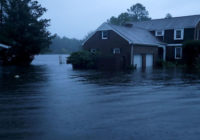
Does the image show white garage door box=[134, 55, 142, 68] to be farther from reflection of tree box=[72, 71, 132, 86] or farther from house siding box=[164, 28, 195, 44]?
reflection of tree box=[72, 71, 132, 86]

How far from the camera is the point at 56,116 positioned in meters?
5.70

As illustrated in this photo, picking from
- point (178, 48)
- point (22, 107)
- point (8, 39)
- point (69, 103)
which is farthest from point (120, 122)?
point (8, 39)

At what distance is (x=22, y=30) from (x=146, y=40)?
1854cm

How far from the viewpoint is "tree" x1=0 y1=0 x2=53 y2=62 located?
1203 inches

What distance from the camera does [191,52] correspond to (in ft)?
84.7

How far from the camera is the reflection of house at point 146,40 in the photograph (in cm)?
2361

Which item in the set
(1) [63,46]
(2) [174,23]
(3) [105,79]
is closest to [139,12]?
(2) [174,23]

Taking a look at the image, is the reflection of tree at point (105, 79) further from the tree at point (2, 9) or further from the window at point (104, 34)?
the tree at point (2, 9)

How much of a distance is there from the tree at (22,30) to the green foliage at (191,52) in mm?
20869

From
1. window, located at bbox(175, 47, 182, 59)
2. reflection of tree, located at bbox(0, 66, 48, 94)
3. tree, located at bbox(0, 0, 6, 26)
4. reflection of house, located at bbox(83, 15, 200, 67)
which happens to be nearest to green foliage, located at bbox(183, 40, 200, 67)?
window, located at bbox(175, 47, 182, 59)

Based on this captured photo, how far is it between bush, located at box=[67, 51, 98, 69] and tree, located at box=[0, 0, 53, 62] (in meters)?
10.4

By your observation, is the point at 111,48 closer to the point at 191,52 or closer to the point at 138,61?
the point at 138,61

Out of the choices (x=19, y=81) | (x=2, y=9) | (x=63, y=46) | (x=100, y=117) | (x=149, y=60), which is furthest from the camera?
(x=63, y=46)

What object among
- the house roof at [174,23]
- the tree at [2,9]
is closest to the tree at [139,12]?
the house roof at [174,23]
